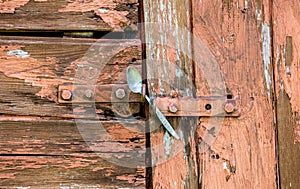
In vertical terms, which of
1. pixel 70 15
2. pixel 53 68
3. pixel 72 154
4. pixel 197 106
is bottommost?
pixel 72 154

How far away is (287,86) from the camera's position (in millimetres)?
1229

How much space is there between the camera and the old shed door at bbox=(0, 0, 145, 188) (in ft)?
3.87

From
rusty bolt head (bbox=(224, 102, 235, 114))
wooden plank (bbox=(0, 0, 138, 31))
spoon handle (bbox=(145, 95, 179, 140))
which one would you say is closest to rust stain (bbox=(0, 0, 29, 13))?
wooden plank (bbox=(0, 0, 138, 31))

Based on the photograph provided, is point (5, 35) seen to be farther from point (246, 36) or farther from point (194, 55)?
point (246, 36)

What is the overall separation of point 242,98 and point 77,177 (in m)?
0.44

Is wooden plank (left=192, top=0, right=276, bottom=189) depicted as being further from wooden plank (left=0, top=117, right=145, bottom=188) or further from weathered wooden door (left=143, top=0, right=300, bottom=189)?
wooden plank (left=0, top=117, right=145, bottom=188)

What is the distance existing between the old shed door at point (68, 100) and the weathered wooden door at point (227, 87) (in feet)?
0.23

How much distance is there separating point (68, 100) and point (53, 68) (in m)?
0.09

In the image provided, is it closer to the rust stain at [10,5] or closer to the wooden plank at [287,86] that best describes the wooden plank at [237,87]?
the wooden plank at [287,86]

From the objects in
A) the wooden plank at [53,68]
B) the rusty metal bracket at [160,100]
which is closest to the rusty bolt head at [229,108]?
the rusty metal bracket at [160,100]

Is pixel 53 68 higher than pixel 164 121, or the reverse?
pixel 53 68

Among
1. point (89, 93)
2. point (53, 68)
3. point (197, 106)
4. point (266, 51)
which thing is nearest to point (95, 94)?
point (89, 93)

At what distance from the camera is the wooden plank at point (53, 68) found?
1184 mm

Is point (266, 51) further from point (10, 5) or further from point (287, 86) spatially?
point (10, 5)
